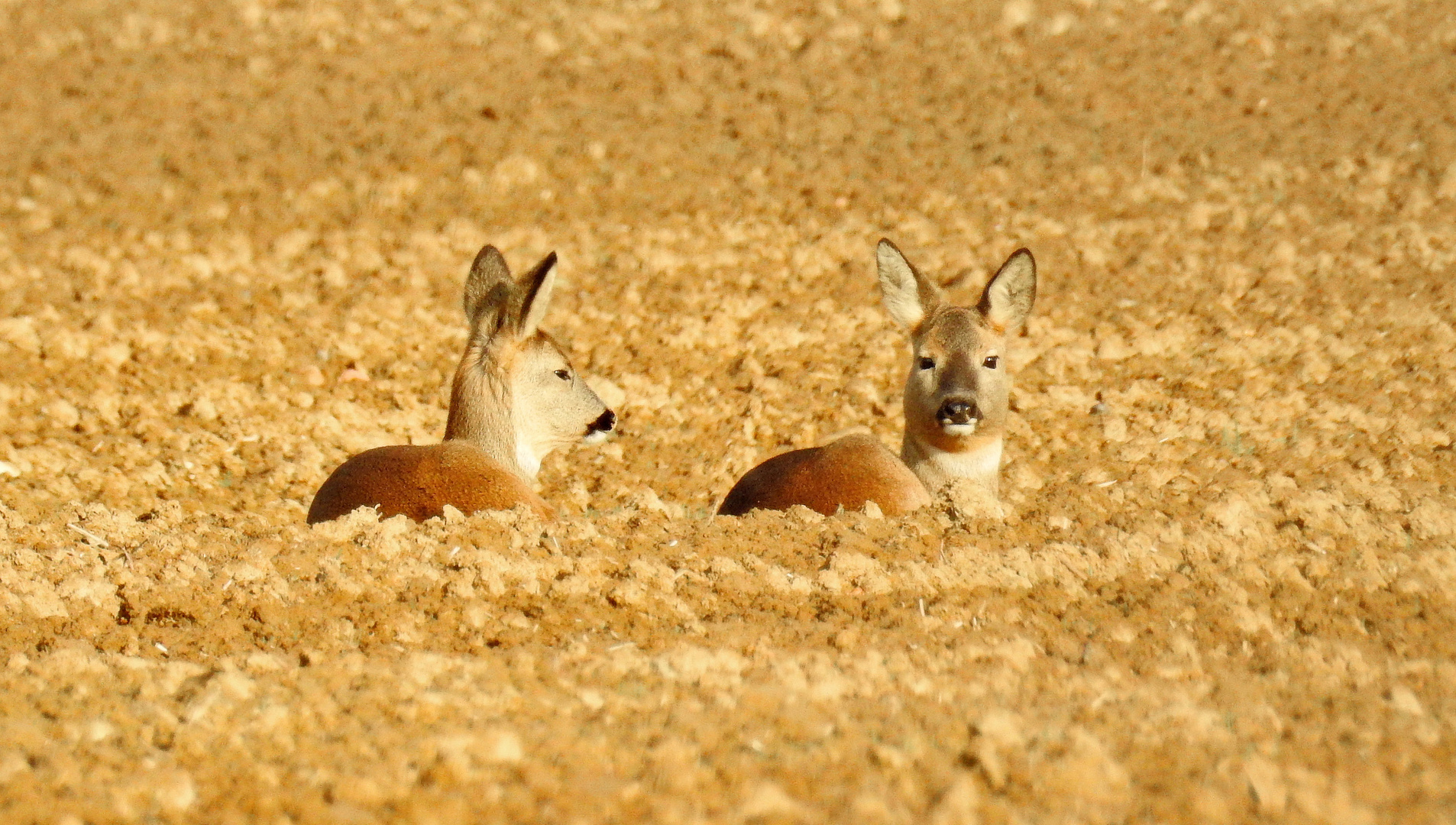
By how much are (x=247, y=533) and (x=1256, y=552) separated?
4.11 m

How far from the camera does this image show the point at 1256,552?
20.1 feet

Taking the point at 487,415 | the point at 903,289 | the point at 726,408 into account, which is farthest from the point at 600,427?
the point at 726,408

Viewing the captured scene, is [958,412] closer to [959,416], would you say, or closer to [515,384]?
[959,416]

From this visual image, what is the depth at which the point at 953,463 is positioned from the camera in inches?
317

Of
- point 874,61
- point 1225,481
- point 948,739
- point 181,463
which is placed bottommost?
point 181,463

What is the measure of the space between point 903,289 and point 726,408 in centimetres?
196

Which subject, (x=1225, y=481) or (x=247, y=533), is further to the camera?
(x=1225, y=481)

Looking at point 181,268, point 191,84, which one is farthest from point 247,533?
point 191,84

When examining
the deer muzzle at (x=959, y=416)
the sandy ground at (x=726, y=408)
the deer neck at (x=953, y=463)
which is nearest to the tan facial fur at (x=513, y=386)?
the sandy ground at (x=726, y=408)

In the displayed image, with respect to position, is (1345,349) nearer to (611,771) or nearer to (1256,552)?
(1256,552)

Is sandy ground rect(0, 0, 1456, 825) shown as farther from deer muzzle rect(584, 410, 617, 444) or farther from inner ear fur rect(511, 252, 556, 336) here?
inner ear fur rect(511, 252, 556, 336)

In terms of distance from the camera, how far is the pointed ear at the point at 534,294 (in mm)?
7602

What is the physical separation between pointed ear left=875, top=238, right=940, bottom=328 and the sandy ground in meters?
1.30

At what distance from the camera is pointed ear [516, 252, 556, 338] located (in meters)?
7.60
